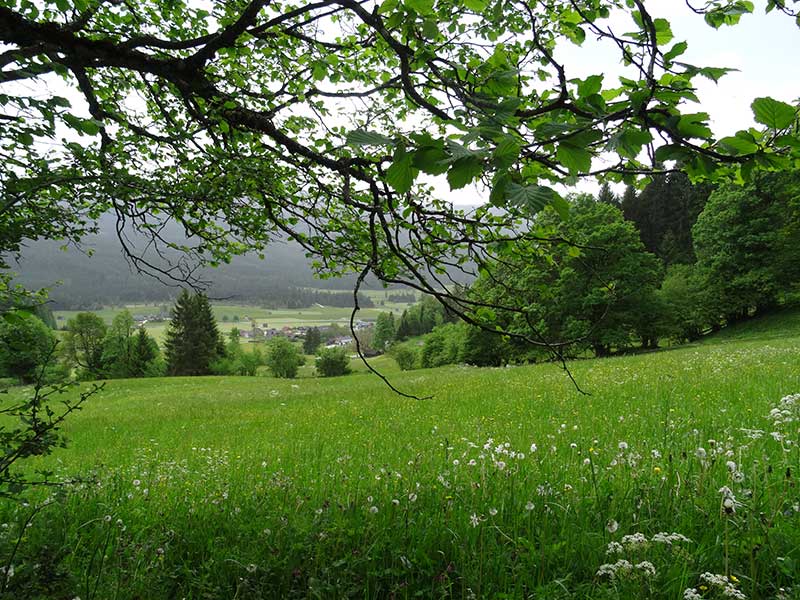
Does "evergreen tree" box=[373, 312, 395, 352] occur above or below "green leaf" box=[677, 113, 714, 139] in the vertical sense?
below

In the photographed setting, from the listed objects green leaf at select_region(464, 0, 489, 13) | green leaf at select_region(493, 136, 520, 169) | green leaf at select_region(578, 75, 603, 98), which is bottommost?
green leaf at select_region(493, 136, 520, 169)

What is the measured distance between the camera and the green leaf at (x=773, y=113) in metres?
1.44

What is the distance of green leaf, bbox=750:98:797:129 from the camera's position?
1.44 m

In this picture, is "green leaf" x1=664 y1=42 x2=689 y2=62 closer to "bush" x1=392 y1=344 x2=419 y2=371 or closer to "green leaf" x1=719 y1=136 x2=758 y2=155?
"green leaf" x1=719 y1=136 x2=758 y2=155

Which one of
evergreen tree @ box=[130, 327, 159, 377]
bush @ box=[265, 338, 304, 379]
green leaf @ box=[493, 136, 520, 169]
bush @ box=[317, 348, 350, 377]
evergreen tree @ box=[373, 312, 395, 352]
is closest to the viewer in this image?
green leaf @ box=[493, 136, 520, 169]

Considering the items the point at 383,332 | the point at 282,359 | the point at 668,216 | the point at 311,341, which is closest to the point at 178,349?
the point at 282,359

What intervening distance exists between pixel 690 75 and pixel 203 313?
301 ft

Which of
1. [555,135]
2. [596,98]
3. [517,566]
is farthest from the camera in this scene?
[517,566]

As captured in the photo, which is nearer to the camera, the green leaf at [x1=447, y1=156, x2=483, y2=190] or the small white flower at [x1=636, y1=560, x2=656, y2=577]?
the green leaf at [x1=447, y1=156, x2=483, y2=190]

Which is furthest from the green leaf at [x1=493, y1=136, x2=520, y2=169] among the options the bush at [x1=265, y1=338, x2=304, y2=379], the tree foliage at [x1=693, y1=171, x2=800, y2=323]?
the bush at [x1=265, y1=338, x2=304, y2=379]

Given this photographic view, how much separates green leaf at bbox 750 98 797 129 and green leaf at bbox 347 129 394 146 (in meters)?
1.30

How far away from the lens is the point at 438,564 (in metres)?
2.80

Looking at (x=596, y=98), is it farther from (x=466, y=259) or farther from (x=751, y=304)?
(x=751, y=304)

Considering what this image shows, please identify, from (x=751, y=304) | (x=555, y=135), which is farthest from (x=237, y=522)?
(x=751, y=304)
